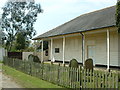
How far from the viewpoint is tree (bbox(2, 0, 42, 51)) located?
38.6 metres

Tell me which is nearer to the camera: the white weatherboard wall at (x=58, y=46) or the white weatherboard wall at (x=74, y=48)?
the white weatherboard wall at (x=74, y=48)

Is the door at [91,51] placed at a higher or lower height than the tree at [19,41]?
lower

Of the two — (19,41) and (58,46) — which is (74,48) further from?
(19,41)

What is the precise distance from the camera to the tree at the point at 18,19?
1519 inches

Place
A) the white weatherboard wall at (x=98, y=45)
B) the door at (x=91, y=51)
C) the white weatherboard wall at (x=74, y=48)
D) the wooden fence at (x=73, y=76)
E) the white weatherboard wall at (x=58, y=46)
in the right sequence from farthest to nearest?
the white weatherboard wall at (x=58, y=46) < the white weatherboard wall at (x=74, y=48) < the door at (x=91, y=51) < the white weatherboard wall at (x=98, y=45) < the wooden fence at (x=73, y=76)

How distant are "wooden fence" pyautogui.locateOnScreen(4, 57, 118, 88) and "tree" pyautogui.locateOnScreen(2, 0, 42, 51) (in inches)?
1022

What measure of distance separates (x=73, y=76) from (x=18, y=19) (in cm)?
3185

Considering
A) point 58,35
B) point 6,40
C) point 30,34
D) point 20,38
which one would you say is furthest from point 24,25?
point 58,35

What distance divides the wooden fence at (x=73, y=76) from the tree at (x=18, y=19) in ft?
85.2

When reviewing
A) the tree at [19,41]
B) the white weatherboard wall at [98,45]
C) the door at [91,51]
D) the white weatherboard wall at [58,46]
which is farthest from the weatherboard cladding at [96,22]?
the tree at [19,41]

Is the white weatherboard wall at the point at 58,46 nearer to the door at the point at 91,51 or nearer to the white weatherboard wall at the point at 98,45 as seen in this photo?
the white weatherboard wall at the point at 98,45

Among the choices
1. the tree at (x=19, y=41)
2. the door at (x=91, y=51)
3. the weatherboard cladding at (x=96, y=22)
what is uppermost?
the weatherboard cladding at (x=96, y=22)

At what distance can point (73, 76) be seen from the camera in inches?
351

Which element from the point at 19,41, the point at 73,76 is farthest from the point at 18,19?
the point at 73,76
